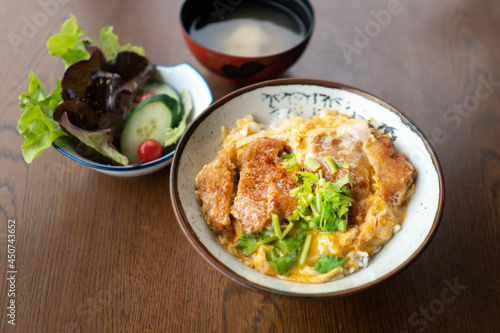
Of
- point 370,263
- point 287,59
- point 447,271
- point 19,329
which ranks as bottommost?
point 19,329

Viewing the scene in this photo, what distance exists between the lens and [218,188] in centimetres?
211

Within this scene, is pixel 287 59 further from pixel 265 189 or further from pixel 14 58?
pixel 14 58

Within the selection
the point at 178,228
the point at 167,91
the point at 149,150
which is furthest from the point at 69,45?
the point at 178,228

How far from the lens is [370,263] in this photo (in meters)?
1.94

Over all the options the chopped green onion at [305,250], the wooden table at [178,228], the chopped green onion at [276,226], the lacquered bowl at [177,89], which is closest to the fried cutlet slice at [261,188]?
the chopped green onion at [276,226]

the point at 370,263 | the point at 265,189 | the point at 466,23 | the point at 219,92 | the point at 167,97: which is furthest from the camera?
the point at 466,23

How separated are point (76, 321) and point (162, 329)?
0.45 metres

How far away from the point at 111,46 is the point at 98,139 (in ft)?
2.99

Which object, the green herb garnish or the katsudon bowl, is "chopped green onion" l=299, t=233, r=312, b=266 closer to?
the green herb garnish

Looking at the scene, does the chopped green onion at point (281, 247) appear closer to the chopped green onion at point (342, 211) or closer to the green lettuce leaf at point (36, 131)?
the chopped green onion at point (342, 211)

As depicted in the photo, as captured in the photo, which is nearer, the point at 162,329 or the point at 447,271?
the point at 162,329

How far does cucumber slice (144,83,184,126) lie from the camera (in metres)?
2.75

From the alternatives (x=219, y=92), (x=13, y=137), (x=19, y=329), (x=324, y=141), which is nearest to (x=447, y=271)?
(x=324, y=141)

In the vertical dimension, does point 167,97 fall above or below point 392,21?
below
